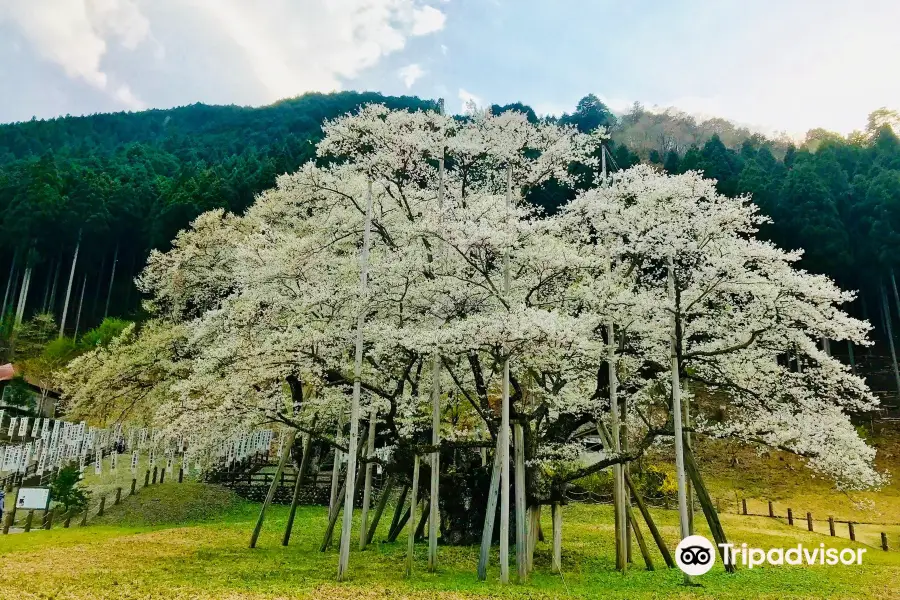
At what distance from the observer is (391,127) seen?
567 inches

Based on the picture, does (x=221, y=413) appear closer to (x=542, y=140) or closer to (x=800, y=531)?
(x=542, y=140)

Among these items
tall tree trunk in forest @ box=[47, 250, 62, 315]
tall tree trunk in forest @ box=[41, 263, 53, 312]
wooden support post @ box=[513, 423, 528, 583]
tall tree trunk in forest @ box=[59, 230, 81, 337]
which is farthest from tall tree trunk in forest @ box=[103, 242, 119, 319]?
wooden support post @ box=[513, 423, 528, 583]

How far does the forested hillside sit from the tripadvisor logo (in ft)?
69.7

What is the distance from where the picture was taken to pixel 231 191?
Answer: 41.8m

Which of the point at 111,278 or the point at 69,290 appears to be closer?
the point at 69,290

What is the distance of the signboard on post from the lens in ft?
54.7

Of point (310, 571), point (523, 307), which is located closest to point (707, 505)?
point (523, 307)

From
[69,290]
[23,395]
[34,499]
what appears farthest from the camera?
[69,290]

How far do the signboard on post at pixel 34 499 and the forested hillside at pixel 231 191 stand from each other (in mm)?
26495

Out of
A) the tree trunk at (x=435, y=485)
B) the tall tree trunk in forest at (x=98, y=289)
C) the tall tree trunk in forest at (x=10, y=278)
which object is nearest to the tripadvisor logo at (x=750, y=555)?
the tree trunk at (x=435, y=485)

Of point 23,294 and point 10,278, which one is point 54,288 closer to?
point 23,294

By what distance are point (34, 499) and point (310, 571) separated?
10.8 metres

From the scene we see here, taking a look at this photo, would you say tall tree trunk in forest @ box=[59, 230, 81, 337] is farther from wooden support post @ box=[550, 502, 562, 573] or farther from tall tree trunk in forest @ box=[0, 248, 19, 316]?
wooden support post @ box=[550, 502, 562, 573]

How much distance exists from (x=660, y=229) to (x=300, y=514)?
1556cm
